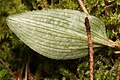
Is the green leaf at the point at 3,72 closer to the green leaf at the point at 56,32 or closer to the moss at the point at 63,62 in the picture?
the moss at the point at 63,62

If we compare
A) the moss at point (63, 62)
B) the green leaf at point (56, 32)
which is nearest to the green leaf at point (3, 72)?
the moss at point (63, 62)

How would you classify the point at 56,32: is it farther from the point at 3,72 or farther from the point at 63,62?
the point at 3,72

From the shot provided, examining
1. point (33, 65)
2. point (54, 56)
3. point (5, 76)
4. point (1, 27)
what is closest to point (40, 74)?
point (33, 65)

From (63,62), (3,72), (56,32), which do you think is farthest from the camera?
(3,72)

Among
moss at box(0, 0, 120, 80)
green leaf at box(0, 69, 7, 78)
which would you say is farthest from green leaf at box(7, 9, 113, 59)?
green leaf at box(0, 69, 7, 78)

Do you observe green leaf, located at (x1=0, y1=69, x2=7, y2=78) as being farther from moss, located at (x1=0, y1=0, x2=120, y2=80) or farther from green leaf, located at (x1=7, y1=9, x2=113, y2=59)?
green leaf, located at (x1=7, y1=9, x2=113, y2=59)

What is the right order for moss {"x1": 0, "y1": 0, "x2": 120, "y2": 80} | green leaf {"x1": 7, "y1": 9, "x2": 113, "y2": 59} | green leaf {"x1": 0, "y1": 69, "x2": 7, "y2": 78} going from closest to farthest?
green leaf {"x1": 7, "y1": 9, "x2": 113, "y2": 59} < moss {"x1": 0, "y1": 0, "x2": 120, "y2": 80} < green leaf {"x1": 0, "y1": 69, "x2": 7, "y2": 78}

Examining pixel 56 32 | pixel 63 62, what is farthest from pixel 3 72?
pixel 56 32

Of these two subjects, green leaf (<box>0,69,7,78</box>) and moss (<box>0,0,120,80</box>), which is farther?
green leaf (<box>0,69,7,78</box>)
